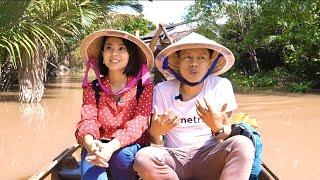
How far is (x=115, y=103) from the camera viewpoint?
8.95 feet

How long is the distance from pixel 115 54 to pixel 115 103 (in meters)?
0.30

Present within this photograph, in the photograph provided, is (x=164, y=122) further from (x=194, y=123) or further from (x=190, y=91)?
(x=190, y=91)

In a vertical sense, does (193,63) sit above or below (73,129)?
above

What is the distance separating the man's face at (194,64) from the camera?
2633 millimetres

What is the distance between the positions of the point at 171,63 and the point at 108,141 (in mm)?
638

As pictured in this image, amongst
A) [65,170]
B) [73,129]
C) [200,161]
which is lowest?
[73,129]

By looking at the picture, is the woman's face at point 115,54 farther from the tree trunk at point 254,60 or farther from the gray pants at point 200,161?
the tree trunk at point 254,60

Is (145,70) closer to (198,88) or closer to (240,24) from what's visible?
(198,88)

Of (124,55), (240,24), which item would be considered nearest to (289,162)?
(124,55)

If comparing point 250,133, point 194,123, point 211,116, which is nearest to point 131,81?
point 194,123

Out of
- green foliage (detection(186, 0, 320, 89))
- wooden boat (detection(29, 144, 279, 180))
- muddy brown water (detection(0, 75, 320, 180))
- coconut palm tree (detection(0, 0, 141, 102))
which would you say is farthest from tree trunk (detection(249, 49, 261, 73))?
wooden boat (detection(29, 144, 279, 180))

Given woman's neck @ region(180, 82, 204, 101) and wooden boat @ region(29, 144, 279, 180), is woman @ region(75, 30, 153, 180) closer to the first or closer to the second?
woman's neck @ region(180, 82, 204, 101)

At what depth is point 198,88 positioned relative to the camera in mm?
2711

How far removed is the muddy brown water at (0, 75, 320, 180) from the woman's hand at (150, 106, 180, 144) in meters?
2.73
